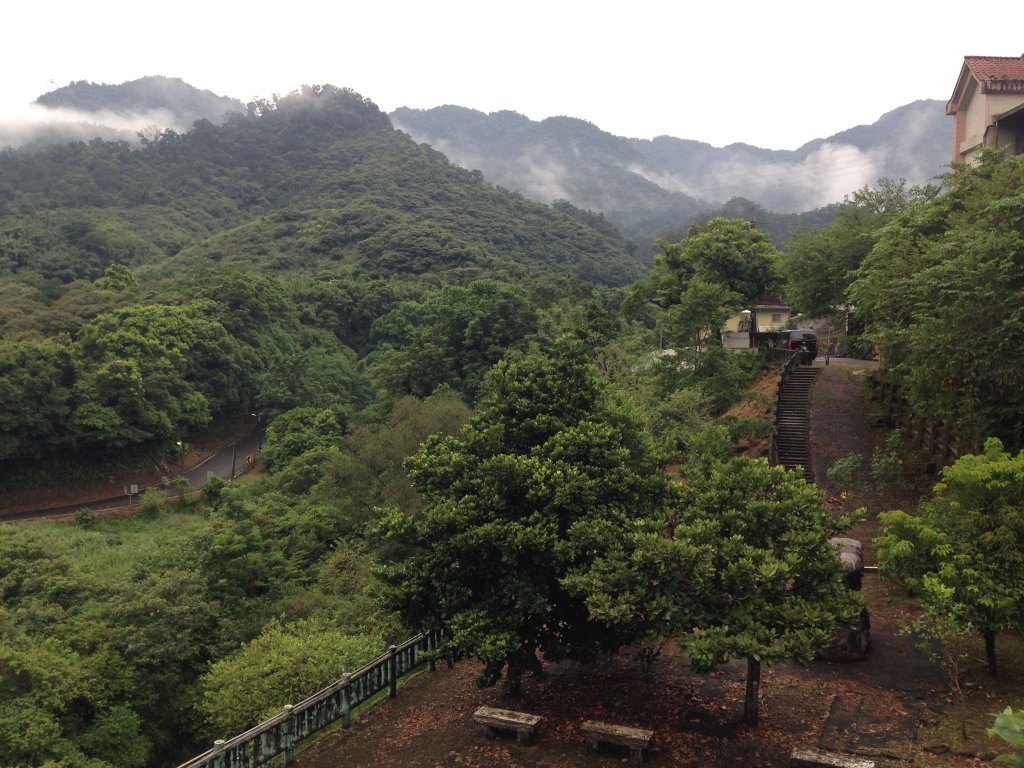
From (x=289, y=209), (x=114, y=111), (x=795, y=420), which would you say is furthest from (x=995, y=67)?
(x=114, y=111)

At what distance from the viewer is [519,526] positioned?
9.59 m

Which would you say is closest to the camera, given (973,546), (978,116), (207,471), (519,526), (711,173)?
(973,546)

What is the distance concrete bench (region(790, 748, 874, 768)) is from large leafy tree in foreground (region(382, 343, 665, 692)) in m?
2.41

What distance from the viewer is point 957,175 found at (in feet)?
64.4

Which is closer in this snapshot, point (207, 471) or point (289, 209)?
point (207, 471)

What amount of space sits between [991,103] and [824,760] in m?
27.3

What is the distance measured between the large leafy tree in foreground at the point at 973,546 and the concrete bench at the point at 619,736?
380cm

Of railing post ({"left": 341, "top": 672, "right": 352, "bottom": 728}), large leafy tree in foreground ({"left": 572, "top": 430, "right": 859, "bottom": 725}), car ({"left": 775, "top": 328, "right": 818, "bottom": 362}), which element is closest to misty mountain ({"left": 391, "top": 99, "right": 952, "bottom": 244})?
car ({"left": 775, "top": 328, "right": 818, "bottom": 362})

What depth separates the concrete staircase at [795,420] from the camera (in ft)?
70.9

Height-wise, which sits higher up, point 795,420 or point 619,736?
point 795,420

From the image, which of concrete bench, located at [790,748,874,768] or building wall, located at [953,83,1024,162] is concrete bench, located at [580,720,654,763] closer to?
concrete bench, located at [790,748,874,768]

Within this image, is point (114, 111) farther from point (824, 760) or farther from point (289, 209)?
point (824, 760)

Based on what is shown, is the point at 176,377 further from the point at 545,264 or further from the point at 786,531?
the point at 545,264

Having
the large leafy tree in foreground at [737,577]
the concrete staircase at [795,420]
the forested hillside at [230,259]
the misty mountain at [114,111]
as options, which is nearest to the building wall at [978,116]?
the concrete staircase at [795,420]
